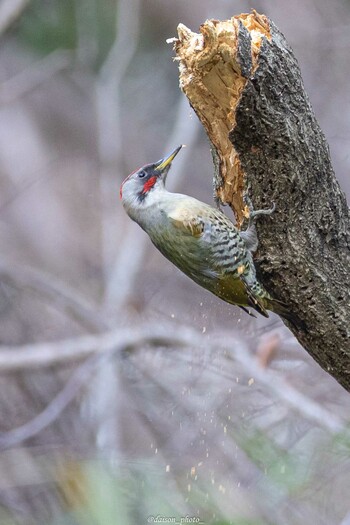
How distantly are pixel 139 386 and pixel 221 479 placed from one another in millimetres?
1193

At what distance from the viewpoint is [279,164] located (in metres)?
2.87

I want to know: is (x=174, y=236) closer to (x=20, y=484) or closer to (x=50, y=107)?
(x=20, y=484)

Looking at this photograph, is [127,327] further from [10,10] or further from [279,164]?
[10,10]

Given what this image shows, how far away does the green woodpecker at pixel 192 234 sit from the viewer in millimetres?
3481

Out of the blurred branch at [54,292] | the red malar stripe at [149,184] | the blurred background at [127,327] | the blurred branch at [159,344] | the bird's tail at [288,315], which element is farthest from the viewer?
the blurred branch at [54,292]

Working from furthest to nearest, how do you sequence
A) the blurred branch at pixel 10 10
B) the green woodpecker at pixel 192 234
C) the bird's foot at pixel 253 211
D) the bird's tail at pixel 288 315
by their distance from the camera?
the blurred branch at pixel 10 10 < the green woodpecker at pixel 192 234 < the bird's tail at pixel 288 315 < the bird's foot at pixel 253 211

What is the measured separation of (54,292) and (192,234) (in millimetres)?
3155

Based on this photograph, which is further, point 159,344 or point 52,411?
point 159,344

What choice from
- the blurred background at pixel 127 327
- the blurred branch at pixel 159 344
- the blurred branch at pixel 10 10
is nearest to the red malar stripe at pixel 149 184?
the blurred background at pixel 127 327

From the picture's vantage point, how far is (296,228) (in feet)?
9.84

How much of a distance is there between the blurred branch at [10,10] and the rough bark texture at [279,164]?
18.2ft

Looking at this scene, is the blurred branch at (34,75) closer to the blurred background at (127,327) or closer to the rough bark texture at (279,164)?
the blurred background at (127,327)

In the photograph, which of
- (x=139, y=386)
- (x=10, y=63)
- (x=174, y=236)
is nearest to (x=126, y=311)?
(x=139, y=386)

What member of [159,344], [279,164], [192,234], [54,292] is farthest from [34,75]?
[279,164]
